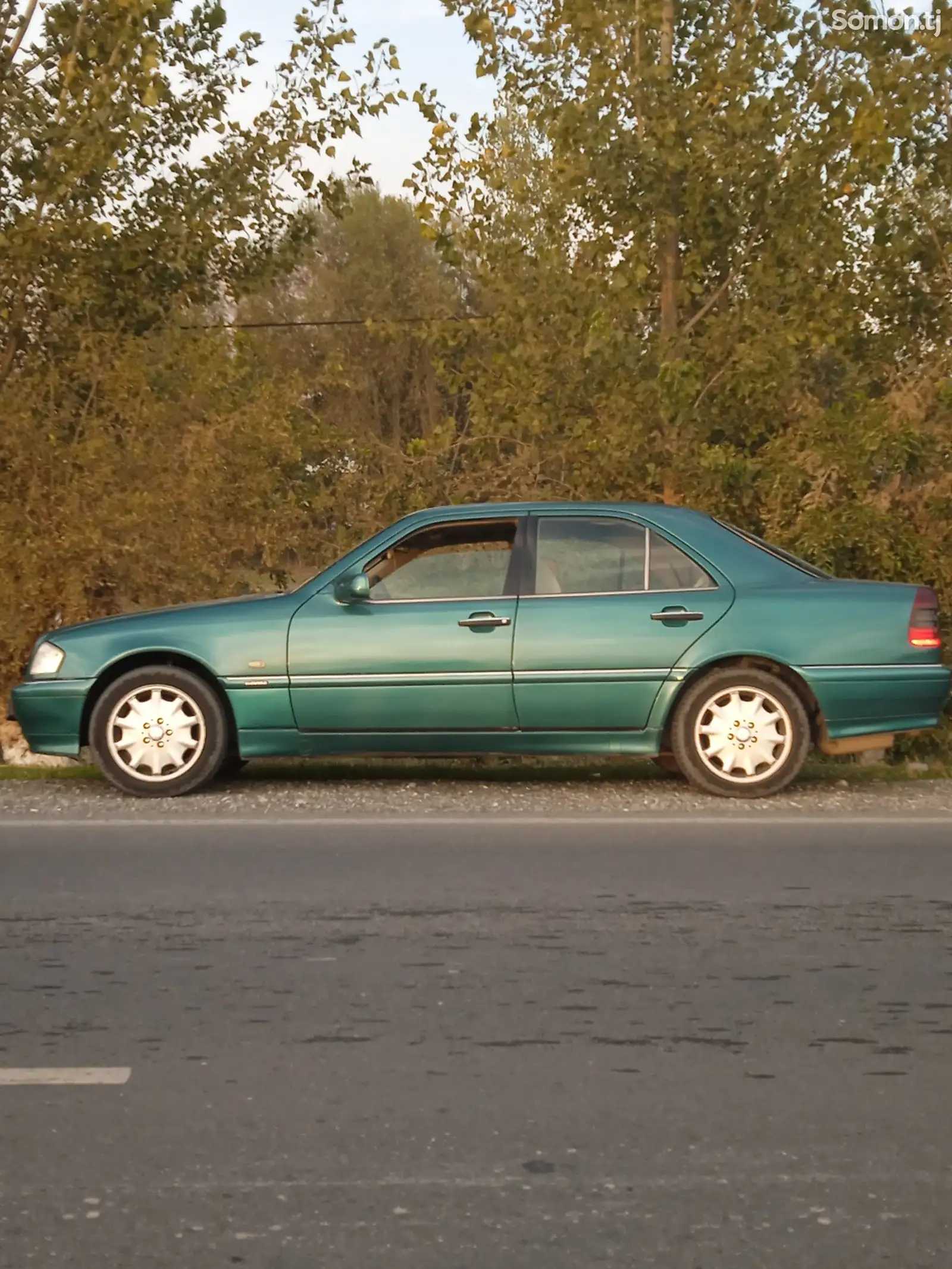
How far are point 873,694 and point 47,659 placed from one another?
433 cm

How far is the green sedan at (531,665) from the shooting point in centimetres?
978

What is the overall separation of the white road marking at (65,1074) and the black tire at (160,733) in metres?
5.07

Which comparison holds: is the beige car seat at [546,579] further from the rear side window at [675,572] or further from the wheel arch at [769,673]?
the wheel arch at [769,673]

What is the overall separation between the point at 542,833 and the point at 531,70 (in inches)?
352

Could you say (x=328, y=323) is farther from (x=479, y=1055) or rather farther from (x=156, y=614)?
(x=479, y=1055)

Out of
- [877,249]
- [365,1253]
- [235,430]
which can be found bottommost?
[365,1253]

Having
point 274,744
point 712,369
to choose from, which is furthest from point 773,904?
point 712,369

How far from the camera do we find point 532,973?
228 inches

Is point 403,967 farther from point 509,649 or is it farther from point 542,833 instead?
point 509,649

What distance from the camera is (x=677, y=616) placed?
981cm

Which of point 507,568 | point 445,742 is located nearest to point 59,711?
point 445,742

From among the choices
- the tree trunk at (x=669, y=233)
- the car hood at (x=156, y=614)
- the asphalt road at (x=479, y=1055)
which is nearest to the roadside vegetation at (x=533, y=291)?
the tree trunk at (x=669, y=233)

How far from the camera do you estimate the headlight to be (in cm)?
1011


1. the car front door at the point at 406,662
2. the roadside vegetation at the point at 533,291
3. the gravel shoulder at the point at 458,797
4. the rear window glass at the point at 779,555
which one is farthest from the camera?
the roadside vegetation at the point at 533,291
